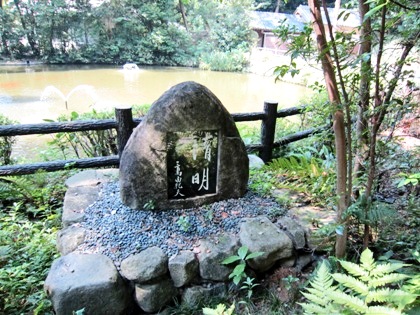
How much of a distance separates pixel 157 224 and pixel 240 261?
682mm

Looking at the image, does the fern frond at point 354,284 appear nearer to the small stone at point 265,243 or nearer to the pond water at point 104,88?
the small stone at point 265,243

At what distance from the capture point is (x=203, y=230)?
244cm

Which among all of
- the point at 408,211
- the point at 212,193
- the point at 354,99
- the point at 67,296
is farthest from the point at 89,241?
the point at 408,211

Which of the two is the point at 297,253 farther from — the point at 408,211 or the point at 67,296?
the point at 67,296

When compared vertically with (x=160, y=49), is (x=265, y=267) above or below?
below

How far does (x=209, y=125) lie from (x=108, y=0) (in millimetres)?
22674

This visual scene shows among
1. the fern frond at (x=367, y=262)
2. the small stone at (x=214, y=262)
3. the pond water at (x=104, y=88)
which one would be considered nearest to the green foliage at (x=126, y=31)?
the pond water at (x=104, y=88)

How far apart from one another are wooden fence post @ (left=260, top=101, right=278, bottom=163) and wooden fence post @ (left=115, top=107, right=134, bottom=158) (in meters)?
1.53

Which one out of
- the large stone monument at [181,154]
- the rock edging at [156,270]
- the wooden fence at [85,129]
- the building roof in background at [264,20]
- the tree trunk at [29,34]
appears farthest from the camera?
the building roof in background at [264,20]

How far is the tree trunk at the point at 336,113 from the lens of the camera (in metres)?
1.67

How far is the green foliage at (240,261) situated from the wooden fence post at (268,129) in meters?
1.90

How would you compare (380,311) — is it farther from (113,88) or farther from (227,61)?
(227,61)

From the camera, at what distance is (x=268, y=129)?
388 centimetres

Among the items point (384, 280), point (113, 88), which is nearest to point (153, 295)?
point (384, 280)
